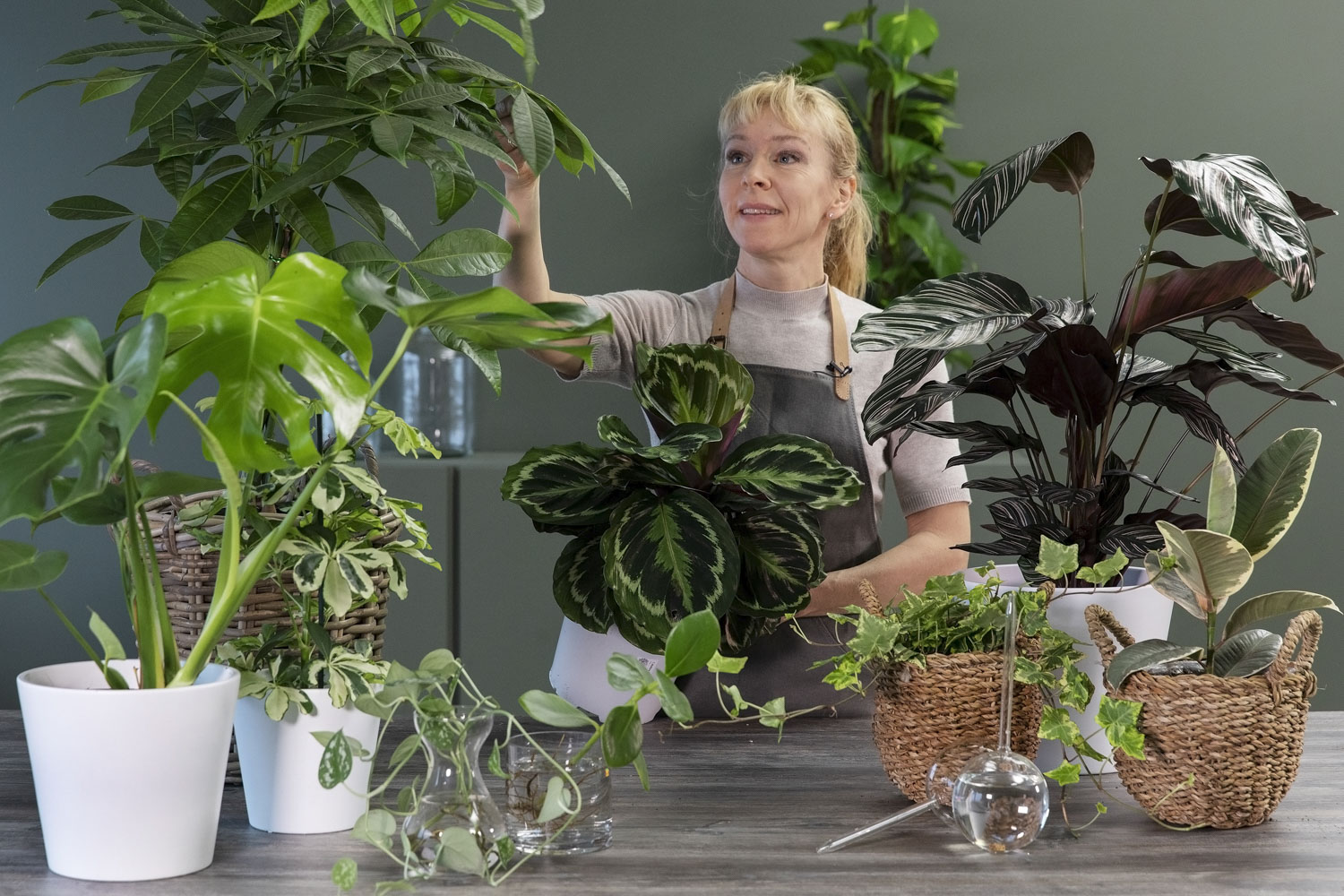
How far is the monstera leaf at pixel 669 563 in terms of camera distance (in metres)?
1.07

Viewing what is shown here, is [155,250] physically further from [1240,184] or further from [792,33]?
[792,33]

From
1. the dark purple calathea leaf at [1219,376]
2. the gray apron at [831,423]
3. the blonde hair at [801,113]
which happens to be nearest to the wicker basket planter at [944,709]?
the dark purple calathea leaf at [1219,376]

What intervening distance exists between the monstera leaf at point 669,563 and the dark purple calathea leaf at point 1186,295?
452 millimetres

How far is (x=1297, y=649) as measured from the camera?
945 millimetres

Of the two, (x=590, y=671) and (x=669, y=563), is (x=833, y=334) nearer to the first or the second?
(x=590, y=671)

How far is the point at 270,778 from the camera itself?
0.93 metres

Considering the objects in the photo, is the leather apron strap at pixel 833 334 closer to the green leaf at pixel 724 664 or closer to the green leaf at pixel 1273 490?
the green leaf at pixel 1273 490

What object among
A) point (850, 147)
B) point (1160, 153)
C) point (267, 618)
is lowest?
point (267, 618)

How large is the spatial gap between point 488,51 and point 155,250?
234 centimetres

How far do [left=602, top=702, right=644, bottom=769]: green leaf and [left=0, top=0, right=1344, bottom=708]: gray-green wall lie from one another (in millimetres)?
2464

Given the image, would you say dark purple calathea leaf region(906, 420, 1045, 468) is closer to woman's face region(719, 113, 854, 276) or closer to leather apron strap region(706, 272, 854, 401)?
leather apron strap region(706, 272, 854, 401)

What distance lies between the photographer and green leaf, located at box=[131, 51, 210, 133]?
105 cm

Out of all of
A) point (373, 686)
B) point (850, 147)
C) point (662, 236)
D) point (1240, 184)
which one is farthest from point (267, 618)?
point (662, 236)

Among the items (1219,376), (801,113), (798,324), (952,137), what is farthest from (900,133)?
(1219,376)
